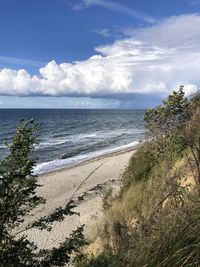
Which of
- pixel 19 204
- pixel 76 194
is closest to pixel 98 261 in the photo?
pixel 19 204

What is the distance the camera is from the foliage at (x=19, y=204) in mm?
4414

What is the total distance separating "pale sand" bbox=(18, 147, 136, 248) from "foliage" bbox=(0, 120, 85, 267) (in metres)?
3.81

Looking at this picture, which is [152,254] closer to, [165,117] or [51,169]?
[165,117]

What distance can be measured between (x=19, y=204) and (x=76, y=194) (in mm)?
15065

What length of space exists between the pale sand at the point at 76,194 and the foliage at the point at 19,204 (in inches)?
150

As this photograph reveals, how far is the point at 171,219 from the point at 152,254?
0.44m

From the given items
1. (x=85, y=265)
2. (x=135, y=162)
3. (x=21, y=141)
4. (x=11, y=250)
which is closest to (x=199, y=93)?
(x=135, y=162)

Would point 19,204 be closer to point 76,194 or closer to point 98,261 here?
point 98,261

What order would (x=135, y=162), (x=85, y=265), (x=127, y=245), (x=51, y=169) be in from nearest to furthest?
(x=127, y=245), (x=85, y=265), (x=135, y=162), (x=51, y=169)

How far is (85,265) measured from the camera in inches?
267

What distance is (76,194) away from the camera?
19531 millimetres

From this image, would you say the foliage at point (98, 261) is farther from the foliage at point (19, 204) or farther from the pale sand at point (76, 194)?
the pale sand at point (76, 194)

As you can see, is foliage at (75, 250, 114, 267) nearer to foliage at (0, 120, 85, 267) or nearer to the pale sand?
foliage at (0, 120, 85, 267)

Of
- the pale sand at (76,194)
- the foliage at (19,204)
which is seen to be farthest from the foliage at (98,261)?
the pale sand at (76,194)
